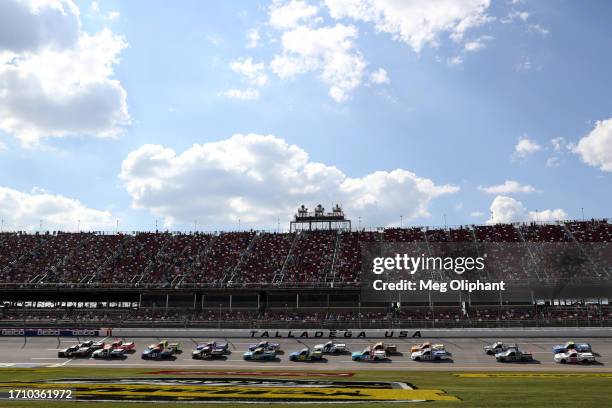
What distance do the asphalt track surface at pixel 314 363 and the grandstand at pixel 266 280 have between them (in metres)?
4.51

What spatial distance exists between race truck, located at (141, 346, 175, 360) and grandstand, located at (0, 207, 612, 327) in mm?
13172

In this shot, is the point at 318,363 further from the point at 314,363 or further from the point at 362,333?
the point at 362,333

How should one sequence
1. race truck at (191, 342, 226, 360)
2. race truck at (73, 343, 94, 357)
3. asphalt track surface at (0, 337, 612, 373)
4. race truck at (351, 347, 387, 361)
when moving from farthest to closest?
1. race truck at (73, 343, 94, 357)
2. race truck at (191, 342, 226, 360)
3. race truck at (351, 347, 387, 361)
4. asphalt track surface at (0, 337, 612, 373)

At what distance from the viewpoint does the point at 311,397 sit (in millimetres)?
24578

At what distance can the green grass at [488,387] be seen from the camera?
2280cm

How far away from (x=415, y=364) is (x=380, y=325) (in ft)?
48.4

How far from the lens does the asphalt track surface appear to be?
44688 millimetres

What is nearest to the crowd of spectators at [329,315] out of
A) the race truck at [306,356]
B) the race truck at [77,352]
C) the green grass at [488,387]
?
the race truck at [77,352]

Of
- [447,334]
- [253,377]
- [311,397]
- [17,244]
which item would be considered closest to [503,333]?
[447,334]

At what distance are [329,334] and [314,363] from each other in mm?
12561

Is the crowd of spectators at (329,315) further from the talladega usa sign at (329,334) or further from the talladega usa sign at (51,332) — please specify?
the talladega usa sign at (51,332)

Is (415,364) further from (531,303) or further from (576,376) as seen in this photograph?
(531,303)

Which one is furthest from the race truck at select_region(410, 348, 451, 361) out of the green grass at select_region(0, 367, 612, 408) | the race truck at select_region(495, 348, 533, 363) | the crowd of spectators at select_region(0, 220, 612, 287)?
the crowd of spectators at select_region(0, 220, 612, 287)

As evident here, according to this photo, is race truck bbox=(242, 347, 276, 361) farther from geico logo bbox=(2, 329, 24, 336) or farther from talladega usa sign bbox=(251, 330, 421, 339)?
geico logo bbox=(2, 329, 24, 336)
